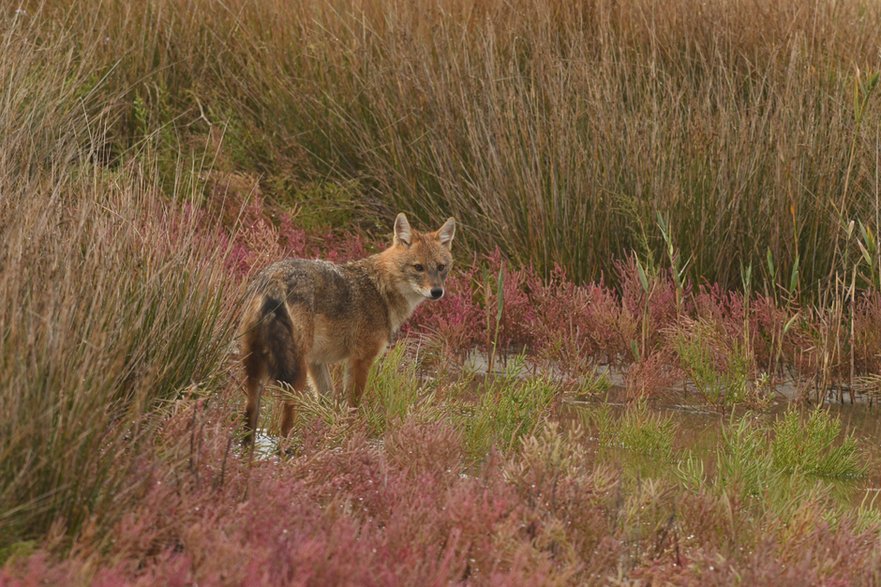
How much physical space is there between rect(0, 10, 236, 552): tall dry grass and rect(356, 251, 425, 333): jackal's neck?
162 centimetres

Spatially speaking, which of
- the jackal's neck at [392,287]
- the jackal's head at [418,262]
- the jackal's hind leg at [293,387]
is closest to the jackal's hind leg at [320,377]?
the jackal's neck at [392,287]

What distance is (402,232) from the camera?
8.47 meters

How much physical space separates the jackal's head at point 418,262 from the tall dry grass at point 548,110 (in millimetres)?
1312

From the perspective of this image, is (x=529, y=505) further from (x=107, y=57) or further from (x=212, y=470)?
(x=107, y=57)

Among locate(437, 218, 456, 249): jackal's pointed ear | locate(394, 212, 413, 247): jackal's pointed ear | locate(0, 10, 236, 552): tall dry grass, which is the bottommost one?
locate(437, 218, 456, 249): jackal's pointed ear

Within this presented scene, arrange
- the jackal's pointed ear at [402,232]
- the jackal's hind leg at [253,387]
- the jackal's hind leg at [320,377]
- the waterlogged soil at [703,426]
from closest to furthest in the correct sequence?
the jackal's hind leg at [253,387], the waterlogged soil at [703,426], the jackal's hind leg at [320,377], the jackal's pointed ear at [402,232]

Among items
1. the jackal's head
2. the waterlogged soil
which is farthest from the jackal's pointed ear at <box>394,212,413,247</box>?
the waterlogged soil

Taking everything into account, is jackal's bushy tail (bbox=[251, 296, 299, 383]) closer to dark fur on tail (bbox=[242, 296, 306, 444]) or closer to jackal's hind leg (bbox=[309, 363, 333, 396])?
dark fur on tail (bbox=[242, 296, 306, 444])

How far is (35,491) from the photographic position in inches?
152

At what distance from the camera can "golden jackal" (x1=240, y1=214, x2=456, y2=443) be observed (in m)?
6.50

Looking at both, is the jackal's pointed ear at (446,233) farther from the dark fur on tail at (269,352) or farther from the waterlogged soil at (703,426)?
the dark fur on tail at (269,352)

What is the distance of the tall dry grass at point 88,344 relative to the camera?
389 cm

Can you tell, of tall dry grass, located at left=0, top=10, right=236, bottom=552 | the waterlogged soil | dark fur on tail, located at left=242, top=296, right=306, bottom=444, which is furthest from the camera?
the waterlogged soil

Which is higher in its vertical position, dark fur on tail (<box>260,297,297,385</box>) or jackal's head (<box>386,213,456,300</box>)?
dark fur on tail (<box>260,297,297,385</box>)
